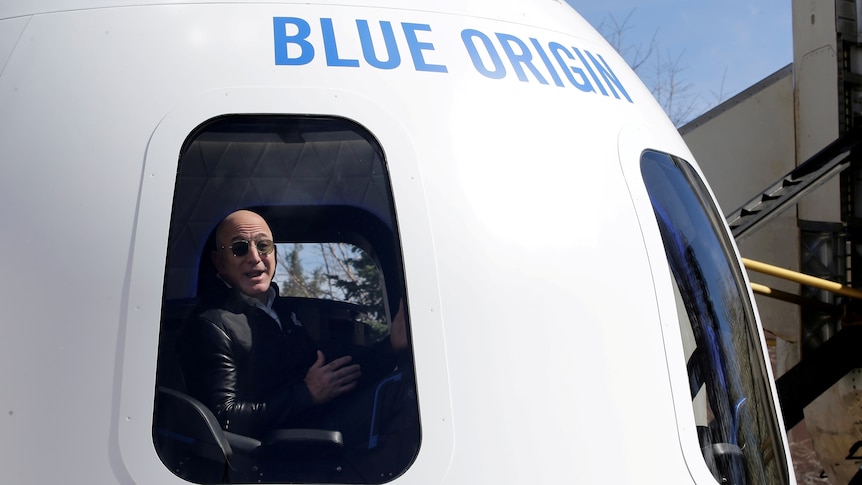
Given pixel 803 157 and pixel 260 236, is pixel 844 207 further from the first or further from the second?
pixel 260 236

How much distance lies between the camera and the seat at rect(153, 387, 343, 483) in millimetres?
2191

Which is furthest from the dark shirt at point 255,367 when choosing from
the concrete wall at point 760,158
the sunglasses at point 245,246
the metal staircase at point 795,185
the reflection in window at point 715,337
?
the concrete wall at point 760,158

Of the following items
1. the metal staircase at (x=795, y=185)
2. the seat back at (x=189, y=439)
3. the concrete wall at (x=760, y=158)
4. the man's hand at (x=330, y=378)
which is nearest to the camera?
the seat back at (x=189, y=439)

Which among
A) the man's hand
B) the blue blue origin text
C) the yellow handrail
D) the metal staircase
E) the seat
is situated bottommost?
the seat

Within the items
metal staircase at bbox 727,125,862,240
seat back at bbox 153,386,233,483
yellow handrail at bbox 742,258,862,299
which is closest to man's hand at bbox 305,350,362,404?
seat back at bbox 153,386,233,483

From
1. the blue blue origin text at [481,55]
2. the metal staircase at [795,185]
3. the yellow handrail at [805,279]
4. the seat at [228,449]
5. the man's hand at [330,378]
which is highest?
the metal staircase at [795,185]

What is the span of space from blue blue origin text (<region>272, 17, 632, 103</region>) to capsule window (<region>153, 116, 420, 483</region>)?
0.66ft

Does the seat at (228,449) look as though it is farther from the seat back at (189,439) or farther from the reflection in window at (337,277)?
the reflection in window at (337,277)

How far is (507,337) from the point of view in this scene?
7.59ft

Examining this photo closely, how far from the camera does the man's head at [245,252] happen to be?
241 cm

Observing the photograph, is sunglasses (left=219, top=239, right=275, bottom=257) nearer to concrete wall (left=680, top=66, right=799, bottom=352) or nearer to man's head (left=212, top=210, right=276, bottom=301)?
man's head (left=212, top=210, right=276, bottom=301)

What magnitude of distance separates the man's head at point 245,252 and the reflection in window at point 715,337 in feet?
3.56

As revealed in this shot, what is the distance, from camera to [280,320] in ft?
7.82

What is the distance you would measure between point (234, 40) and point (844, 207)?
6.14 metres
